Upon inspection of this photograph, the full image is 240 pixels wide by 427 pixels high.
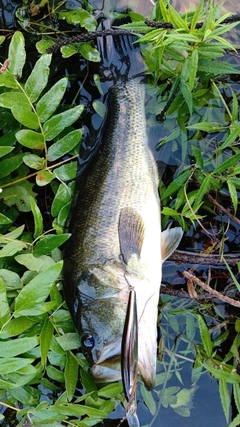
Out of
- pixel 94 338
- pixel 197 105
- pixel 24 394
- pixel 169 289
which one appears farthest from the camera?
pixel 169 289

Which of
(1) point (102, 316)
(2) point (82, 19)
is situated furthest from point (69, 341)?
(2) point (82, 19)

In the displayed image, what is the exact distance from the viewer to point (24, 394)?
8.55ft

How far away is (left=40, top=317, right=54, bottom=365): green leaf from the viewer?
2383 millimetres

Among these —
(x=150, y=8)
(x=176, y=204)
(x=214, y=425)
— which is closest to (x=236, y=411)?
(x=214, y=425)

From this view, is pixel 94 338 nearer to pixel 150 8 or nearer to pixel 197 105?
pixel 197 105

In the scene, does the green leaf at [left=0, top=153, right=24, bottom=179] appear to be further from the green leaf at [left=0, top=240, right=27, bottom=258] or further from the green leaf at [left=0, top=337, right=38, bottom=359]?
the green leaf at [left=0, top=337, right=38, bottom=359]

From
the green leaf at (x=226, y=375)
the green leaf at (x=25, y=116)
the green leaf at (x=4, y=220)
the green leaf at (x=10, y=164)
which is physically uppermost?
the green leaf at (x=25, y=116)

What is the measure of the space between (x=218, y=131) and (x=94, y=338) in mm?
1435

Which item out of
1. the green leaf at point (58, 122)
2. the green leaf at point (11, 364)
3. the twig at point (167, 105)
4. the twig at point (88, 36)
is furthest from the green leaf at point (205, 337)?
the twig at point (88, 36)

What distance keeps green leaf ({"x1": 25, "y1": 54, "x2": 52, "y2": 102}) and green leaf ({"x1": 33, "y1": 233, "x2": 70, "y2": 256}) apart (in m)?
0.79

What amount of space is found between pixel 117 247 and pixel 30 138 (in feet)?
2.54

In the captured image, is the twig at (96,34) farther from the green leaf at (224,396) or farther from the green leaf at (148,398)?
the green leaf at (148,398)

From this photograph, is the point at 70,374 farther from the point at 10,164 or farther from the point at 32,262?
the point at 10,164

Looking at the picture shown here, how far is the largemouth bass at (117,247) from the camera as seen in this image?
240cm
